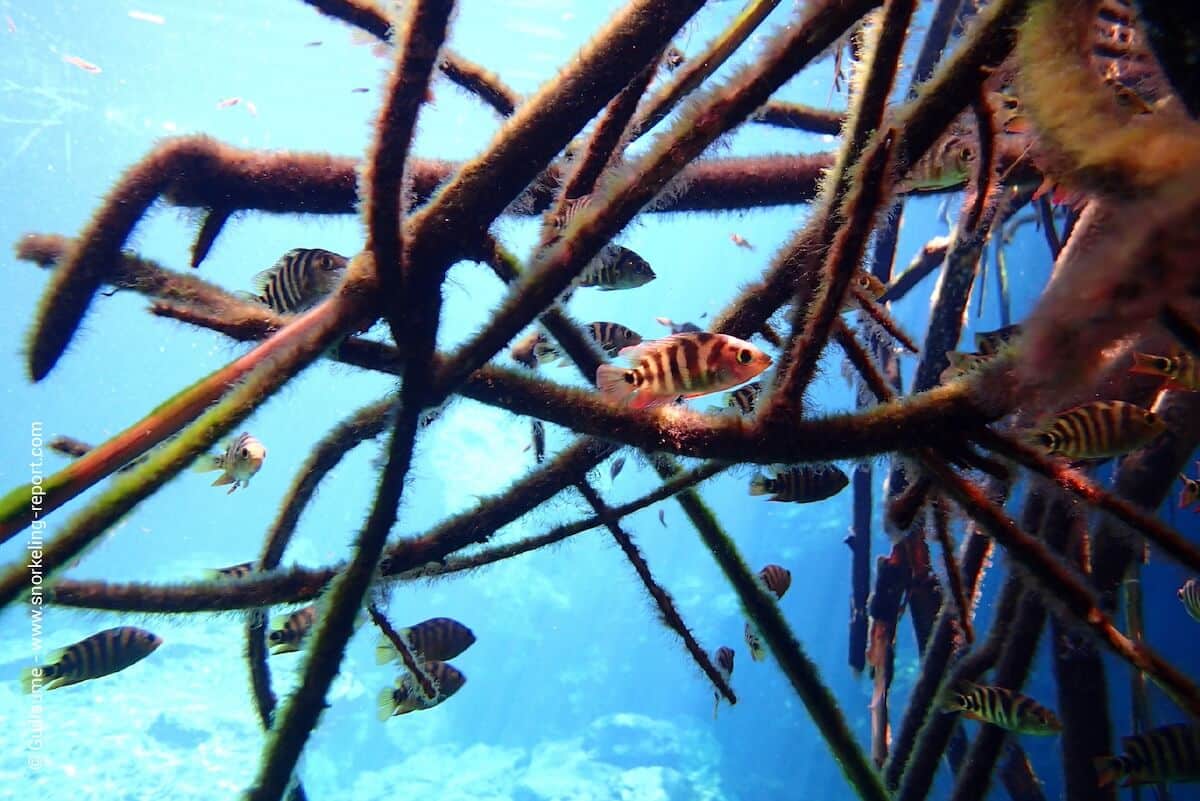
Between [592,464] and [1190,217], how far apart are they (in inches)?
61.0

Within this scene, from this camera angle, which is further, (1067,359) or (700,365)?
(700,365)

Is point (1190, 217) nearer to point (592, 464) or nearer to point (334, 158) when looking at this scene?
point (592, 464)

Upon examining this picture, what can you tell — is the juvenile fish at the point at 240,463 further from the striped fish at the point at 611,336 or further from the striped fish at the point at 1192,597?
the striped fish at the point at 1192,597

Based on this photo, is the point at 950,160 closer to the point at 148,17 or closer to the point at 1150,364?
the point at 1150,364

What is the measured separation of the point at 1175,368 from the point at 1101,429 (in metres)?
0.32

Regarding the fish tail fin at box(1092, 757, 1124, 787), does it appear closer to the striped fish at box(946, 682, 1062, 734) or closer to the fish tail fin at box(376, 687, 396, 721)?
the striped fish at box(946, 682, 1062, 734)

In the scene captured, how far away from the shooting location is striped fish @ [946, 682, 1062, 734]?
2.73 metres

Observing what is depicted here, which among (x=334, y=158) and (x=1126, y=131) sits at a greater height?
(x=334, y=158)

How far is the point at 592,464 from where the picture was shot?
81.4 inches

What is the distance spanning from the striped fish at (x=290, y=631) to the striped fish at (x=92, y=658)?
0.73 m

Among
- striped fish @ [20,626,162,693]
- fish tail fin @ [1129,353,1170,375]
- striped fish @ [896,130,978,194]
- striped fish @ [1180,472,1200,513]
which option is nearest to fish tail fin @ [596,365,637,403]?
striped fish @ [896,130,978,194]

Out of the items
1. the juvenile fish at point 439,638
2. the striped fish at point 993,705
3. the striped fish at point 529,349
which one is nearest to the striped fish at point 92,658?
the juvenile fish at point 439,638

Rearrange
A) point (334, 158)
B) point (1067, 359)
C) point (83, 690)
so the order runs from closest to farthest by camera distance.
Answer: point (1067, 359) → point (334, 158) → point (83, 690)

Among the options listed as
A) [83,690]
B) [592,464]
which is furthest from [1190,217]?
[83,690]
